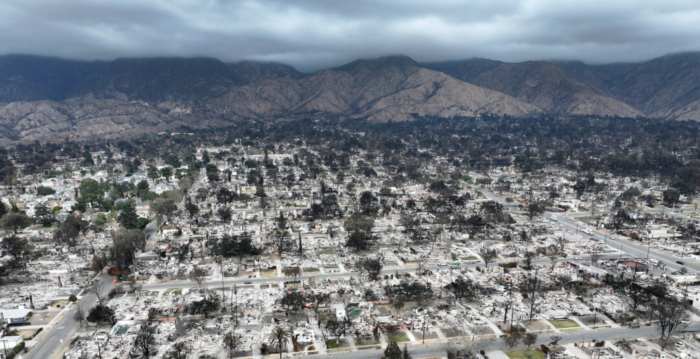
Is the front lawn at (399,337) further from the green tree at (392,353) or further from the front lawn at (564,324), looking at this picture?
the front lawn at (564,324)

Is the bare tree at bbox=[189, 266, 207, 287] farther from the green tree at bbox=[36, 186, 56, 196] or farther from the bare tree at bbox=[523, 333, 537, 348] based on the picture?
the green tree at bbox=[36, 186, 56, 196]

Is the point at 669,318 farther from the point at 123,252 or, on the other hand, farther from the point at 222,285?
the point at 123,252

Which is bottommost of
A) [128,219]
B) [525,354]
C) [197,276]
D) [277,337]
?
[197,276]

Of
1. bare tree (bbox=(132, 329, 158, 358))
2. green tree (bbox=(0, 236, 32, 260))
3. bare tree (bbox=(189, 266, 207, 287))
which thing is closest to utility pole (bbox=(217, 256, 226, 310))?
bare tree (bbox=(189, 266, 207, 287))

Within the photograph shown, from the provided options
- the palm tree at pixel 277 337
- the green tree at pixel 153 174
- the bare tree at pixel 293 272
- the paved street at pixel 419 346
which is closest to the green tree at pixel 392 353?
the paved street at pixel 419 346

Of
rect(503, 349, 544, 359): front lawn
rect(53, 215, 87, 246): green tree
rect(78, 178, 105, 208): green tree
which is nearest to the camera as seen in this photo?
rect(503, 349, 544, 359): front lawn

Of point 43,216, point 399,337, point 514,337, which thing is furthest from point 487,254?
point 43,216

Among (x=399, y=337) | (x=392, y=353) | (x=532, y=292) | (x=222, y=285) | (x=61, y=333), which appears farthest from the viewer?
(x=222, y=285)

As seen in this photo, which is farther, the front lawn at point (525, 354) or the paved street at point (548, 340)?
the paved street at point (548, 340)

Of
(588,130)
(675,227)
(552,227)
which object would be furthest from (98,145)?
(588,130)

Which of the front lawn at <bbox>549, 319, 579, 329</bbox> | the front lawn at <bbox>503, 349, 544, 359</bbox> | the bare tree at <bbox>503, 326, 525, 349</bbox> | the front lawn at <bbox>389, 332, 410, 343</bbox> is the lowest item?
the front lawn at <bbox>389, 332, 410, 343</bbox>

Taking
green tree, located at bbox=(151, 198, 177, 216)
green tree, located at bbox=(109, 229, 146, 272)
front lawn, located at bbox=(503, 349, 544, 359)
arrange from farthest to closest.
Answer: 1. green tree, located at bbox=(151, 198, 177, 216)
2. green tree, located at bbox=(109, 229, 146, 272)
3. front lawn, located at bbox=(503, 349, 544, 359)
